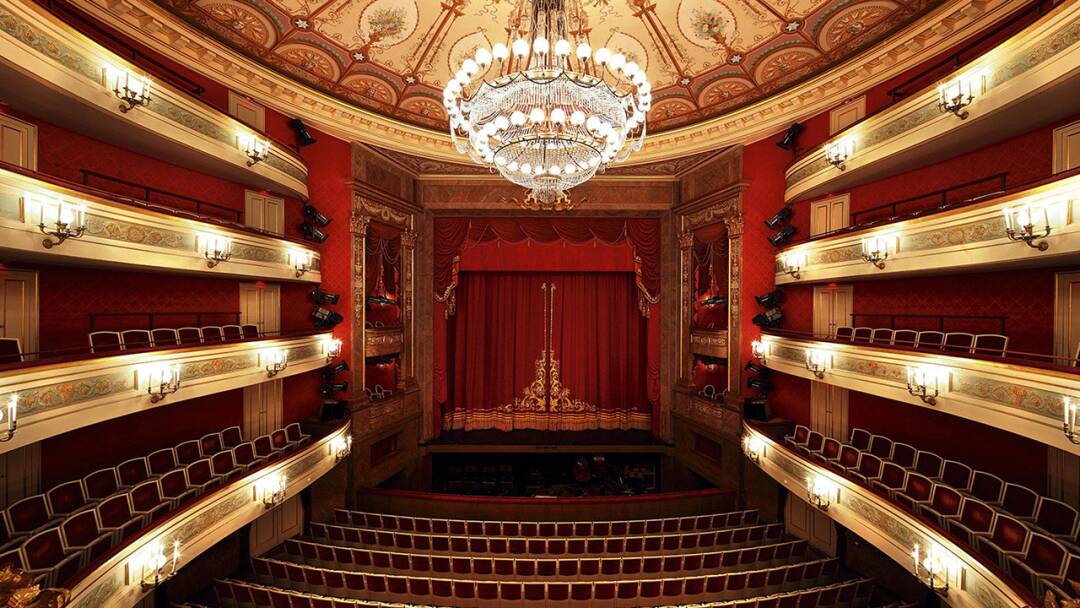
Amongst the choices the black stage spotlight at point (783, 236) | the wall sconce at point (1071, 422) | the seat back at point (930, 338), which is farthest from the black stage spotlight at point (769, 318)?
the wall sconce at point (1071, 422)

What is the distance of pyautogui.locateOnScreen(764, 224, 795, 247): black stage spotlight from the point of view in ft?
27.5

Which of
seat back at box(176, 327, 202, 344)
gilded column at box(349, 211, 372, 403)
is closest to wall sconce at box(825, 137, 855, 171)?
gilded column at box(349, 211, 372, 403)

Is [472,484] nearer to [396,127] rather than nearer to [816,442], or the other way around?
[816,442]

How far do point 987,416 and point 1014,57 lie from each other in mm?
3689

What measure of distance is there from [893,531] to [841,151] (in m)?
5.33

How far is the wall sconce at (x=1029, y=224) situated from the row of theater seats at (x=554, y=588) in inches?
195

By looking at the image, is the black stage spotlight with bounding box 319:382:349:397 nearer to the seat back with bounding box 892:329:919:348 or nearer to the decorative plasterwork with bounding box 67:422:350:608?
the decorative plasterwork with bounding box 67:422:350:608

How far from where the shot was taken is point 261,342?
6.91m

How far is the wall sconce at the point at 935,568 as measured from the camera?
4582 mm

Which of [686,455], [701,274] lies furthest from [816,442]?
[701,274]

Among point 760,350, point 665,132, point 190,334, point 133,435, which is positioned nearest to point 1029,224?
point 760,350

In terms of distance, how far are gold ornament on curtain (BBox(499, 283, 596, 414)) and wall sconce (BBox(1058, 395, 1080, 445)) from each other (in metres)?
9.37

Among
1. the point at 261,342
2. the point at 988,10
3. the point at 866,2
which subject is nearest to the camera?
the point at 988,10

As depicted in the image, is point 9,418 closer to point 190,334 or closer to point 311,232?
point 190,334
